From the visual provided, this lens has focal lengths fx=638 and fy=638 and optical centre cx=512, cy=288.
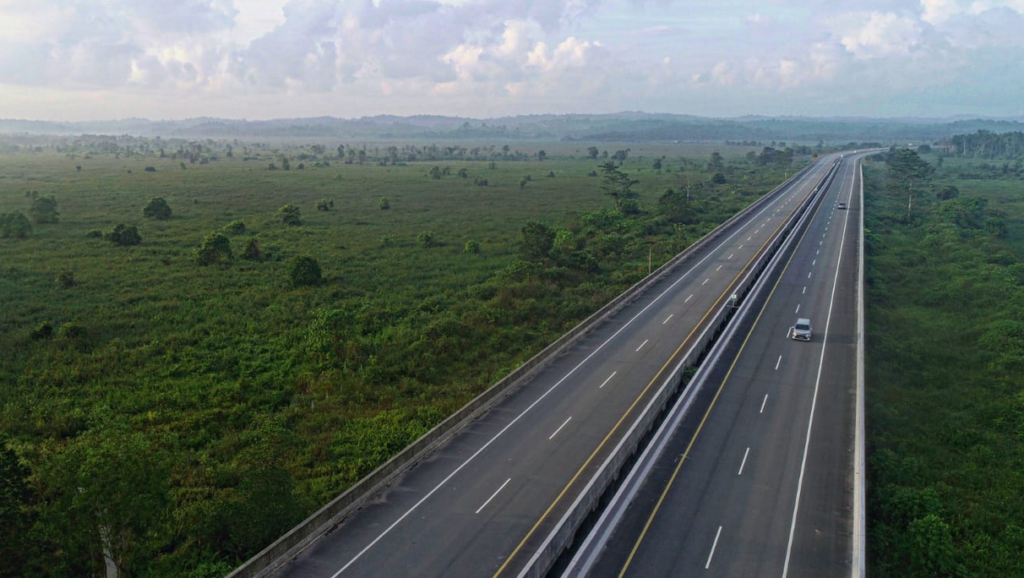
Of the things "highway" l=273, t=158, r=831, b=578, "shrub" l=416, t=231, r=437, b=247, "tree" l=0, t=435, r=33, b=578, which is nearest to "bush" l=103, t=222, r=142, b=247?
"shrub" l=416, t=231, r=437, b=247

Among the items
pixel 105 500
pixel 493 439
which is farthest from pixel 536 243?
pixel 105 500

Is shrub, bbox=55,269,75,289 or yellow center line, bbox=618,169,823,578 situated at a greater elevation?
shrub, bbox=55,269,75,289

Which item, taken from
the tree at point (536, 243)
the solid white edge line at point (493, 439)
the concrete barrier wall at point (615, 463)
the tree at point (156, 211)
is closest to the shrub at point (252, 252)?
the tree at point (536, 243)

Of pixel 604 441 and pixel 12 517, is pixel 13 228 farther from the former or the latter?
pixel 604 441

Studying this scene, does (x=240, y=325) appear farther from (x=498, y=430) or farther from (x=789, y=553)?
(x=789, y=553)

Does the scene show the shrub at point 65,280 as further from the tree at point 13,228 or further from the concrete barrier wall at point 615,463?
the concrete barrier wall at point 615,463

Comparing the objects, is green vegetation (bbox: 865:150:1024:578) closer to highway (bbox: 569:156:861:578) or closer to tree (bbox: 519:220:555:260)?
highway (bbox: 569:156:861:578)
